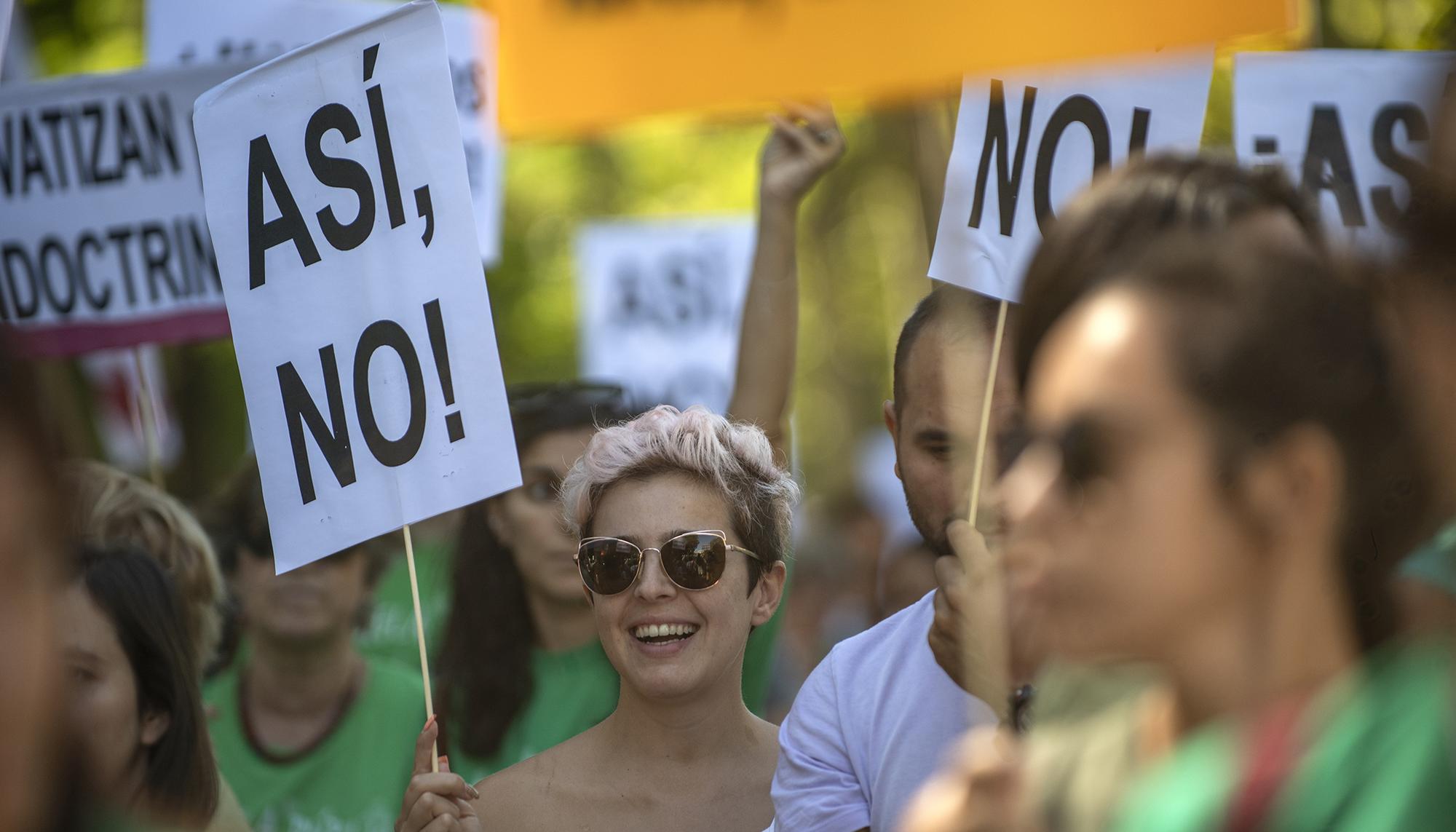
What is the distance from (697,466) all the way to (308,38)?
2886 millimetres

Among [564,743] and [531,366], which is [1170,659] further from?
[531,366]

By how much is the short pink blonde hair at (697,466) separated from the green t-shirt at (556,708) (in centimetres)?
82

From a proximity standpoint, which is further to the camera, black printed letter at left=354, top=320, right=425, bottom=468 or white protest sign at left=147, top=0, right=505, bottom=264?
white protest sign at left=147, top=0, right=505, bottom=264

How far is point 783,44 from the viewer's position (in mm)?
3303

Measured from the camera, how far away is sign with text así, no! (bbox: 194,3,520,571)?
121 inches

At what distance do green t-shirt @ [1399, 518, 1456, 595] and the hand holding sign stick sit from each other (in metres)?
1.84

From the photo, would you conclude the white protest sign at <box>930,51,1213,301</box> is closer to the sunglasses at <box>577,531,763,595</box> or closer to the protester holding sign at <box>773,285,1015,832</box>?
the protester holding sign at <box>773,285,1015,832</box>

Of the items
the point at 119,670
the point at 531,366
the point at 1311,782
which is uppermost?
the point at 1311,782

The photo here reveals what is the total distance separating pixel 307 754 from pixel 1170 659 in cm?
323

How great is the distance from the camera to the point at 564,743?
3.12m

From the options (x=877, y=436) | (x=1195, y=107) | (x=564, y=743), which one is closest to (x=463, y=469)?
(x=564, y=743)

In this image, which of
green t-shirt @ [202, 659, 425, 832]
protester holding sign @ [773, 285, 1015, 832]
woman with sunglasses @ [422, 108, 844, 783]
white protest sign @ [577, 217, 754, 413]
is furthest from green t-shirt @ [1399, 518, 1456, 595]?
white protest sign @ [577, 217, 754, 413]

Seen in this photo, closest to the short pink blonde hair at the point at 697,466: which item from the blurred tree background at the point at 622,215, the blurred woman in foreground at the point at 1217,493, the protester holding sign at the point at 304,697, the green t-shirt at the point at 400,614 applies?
the protester holding sign at the point at 304,697

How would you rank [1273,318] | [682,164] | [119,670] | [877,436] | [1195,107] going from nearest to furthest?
[1273,318], [119,670], [1195,107], [682,164], [877,436]
